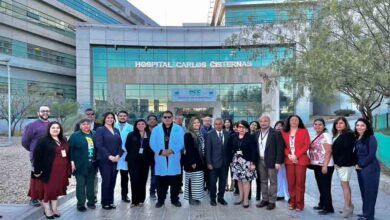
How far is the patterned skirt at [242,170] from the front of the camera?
297 inches

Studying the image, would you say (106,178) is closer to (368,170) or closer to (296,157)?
(296,157)

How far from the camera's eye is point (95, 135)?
746 cm

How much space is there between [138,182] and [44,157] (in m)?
2.00

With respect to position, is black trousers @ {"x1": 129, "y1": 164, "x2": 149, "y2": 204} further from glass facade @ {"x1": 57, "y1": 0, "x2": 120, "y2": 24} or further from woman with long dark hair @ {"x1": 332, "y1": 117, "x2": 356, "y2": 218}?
glass facade @ {"x1": 57, "y1": 0, "x2": 120, "y2": 24}

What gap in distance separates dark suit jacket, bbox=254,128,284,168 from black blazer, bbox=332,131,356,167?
1018 millimetres

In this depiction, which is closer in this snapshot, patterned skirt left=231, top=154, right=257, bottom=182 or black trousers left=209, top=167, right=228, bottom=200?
patterned skirt left=231, top=154, right=257, bottom=182

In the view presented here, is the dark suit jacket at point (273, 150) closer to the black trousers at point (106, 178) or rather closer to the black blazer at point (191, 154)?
the black blazer at point (191, 154)

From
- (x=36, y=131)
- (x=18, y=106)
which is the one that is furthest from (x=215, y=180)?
(x=18, y=106)

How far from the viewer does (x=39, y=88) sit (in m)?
49.8

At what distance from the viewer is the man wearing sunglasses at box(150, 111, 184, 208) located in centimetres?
771

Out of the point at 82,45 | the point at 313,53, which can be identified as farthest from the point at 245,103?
the point at 313,53

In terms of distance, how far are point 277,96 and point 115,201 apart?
1679 inches

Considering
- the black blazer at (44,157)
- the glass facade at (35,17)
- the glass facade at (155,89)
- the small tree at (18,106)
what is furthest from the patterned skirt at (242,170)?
the glass facade at (35,17)

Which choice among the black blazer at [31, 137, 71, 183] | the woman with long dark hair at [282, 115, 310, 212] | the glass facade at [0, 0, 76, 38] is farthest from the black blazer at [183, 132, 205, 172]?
the glass facade at [0, 0, 76, 38]
